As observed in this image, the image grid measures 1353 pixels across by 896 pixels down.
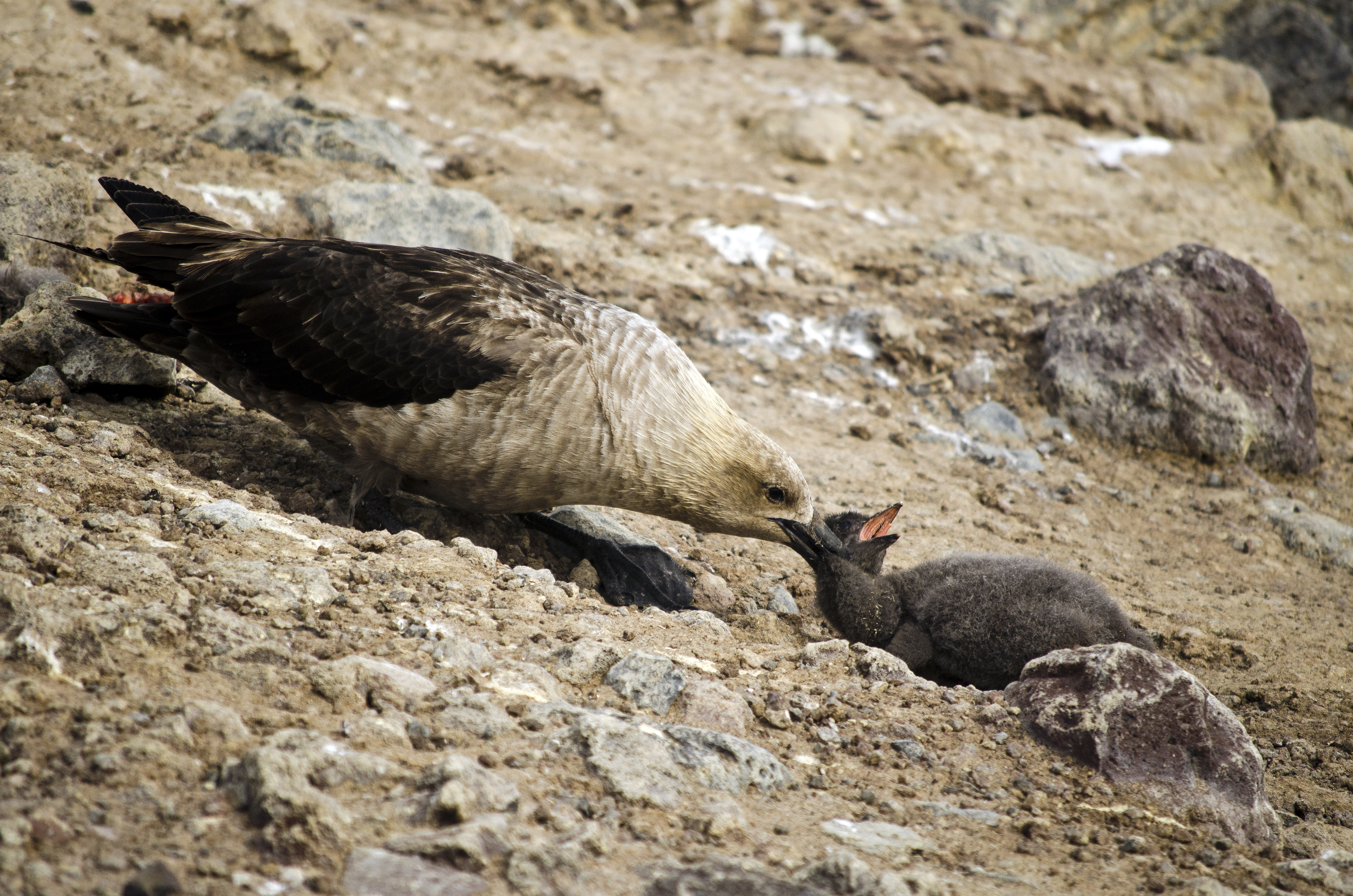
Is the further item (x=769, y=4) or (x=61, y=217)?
(x=769, y=4)

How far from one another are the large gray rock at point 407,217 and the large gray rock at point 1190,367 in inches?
174

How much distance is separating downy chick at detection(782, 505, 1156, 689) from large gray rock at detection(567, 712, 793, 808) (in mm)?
1634

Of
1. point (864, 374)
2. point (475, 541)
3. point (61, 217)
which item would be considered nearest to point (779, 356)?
point (864, 374)

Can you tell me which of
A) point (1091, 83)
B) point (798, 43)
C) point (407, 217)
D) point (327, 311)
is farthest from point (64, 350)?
point (1091, 83)

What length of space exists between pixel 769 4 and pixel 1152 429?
8086 mm

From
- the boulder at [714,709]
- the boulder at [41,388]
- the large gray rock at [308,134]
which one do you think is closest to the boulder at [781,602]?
the boulder at [714,709]

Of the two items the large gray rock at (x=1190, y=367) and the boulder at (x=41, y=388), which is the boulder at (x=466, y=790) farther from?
the large gray rock at (x=1190, y=367)

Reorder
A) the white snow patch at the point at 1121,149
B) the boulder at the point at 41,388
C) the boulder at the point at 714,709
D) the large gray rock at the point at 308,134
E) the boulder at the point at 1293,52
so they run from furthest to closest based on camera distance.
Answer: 1. the boulder at the point at 1293,52
2. the white snow patch at the point at 1121,149
3. the large gray rock at the point at 308,134
4. the boulder at the point at 41,388
5. the boulder at the point at 714,709

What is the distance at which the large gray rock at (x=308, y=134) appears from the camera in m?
7.36

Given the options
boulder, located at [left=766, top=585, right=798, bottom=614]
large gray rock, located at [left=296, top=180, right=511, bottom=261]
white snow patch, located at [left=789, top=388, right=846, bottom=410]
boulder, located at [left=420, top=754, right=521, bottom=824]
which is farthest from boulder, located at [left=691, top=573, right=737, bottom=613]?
large gray rock, located at [left=296, top=180, right=511, bottom=261]

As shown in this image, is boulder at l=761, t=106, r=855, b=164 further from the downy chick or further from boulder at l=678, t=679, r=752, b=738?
boulder at l=678, t=679, r=752, b=738

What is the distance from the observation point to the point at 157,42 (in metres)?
8.41

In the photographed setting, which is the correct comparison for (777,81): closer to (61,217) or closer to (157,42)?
(157,42)

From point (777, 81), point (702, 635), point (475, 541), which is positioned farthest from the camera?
point (777, 81)
